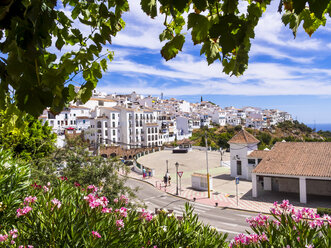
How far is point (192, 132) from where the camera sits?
96812 millimetres

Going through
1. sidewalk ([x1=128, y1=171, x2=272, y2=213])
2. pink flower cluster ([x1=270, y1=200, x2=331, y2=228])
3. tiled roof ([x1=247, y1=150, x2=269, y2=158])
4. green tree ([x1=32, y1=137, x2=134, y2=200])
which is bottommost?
sidewalk ([x1=128, y1=171, x2=272, y2=213])

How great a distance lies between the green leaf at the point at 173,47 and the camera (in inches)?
82.9

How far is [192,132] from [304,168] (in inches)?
2967

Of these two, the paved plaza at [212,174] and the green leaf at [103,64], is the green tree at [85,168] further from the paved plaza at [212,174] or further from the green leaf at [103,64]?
the paved plaza at [212,174]

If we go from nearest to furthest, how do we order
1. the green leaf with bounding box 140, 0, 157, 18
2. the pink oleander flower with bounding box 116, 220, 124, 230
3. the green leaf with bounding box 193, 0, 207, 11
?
the green leaf with bounding box 193, 0, 207, 11 < the green leaf with bounding box 140, 0, 157, 18 < the pink oleander flower with bounding box 116, 220, 124, 230

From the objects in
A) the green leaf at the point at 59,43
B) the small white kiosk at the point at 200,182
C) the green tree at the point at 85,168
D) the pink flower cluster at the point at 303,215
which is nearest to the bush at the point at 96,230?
the pink flower cluster at the point at 303,215

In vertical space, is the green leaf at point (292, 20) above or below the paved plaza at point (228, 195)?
above

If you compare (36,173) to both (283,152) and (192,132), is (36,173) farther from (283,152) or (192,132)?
(192,132)

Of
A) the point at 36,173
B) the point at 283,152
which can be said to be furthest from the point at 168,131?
the point at 36,173

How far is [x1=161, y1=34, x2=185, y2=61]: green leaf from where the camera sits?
2.11m

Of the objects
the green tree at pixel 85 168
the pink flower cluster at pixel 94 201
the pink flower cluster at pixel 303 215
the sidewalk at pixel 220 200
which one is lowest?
the sidewalk at pixel 220 200

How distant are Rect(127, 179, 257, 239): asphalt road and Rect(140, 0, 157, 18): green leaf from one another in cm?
1149

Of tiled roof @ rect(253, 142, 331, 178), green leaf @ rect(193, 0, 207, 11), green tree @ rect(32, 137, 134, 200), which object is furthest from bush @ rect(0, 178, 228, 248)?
tiled roof @ rect(253, 142, 331, 178)

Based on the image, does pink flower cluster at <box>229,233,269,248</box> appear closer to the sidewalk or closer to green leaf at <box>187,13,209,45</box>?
green leaf at <box>187,13,209,45</box>
